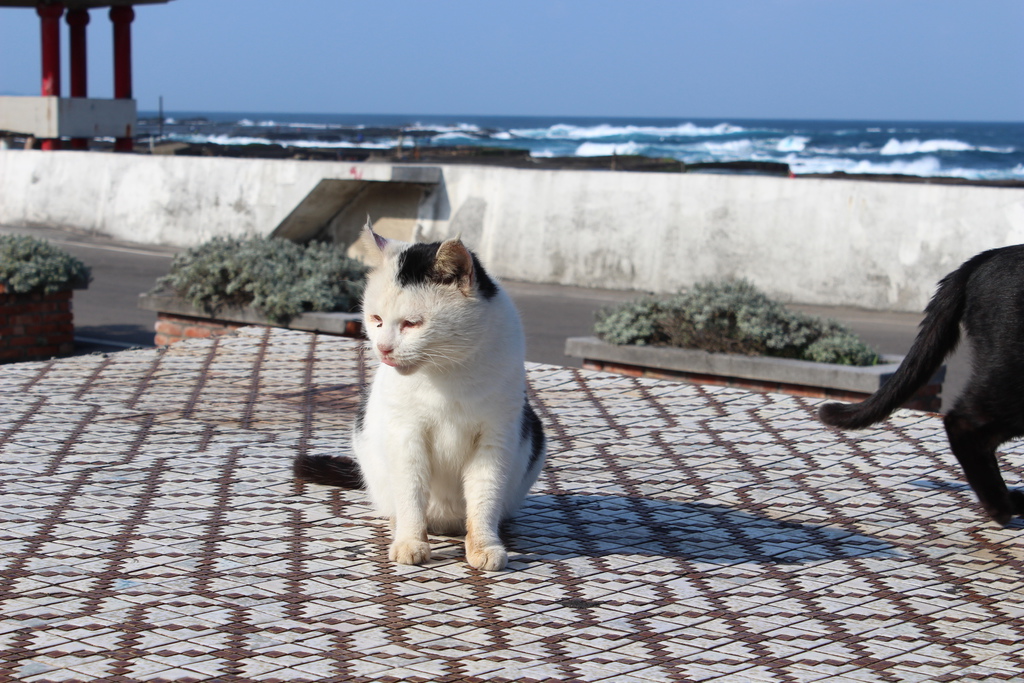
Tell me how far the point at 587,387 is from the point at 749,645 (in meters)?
3.86

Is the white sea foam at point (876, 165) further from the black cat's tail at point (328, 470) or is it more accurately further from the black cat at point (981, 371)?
the black cat's tail at point (328, 470)

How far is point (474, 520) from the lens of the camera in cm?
350

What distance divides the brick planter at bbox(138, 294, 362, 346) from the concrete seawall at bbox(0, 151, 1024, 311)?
506cm

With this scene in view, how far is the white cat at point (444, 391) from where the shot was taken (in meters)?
3.21

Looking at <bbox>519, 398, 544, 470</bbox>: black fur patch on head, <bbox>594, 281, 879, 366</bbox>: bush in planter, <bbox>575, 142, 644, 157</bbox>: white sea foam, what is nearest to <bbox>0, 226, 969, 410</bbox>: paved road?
<bbox>594, 281, 879, 366</bbox>: bush in planter

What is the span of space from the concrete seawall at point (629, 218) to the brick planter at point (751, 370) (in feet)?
14.2

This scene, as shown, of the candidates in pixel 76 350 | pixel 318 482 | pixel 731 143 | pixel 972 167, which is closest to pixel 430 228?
pixel 76 350

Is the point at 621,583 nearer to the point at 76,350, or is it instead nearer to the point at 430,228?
the point at 76,350

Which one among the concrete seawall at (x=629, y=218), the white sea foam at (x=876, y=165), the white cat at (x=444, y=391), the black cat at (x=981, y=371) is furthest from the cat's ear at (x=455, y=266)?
the white sea foam at (x=876, y=165)

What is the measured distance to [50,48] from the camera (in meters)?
23.2

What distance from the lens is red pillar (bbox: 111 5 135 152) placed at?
24.0 metres

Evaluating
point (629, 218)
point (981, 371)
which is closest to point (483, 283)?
point (981, 371)

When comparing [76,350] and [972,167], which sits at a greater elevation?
[972,167]

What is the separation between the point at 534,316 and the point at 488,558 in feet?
28.5
